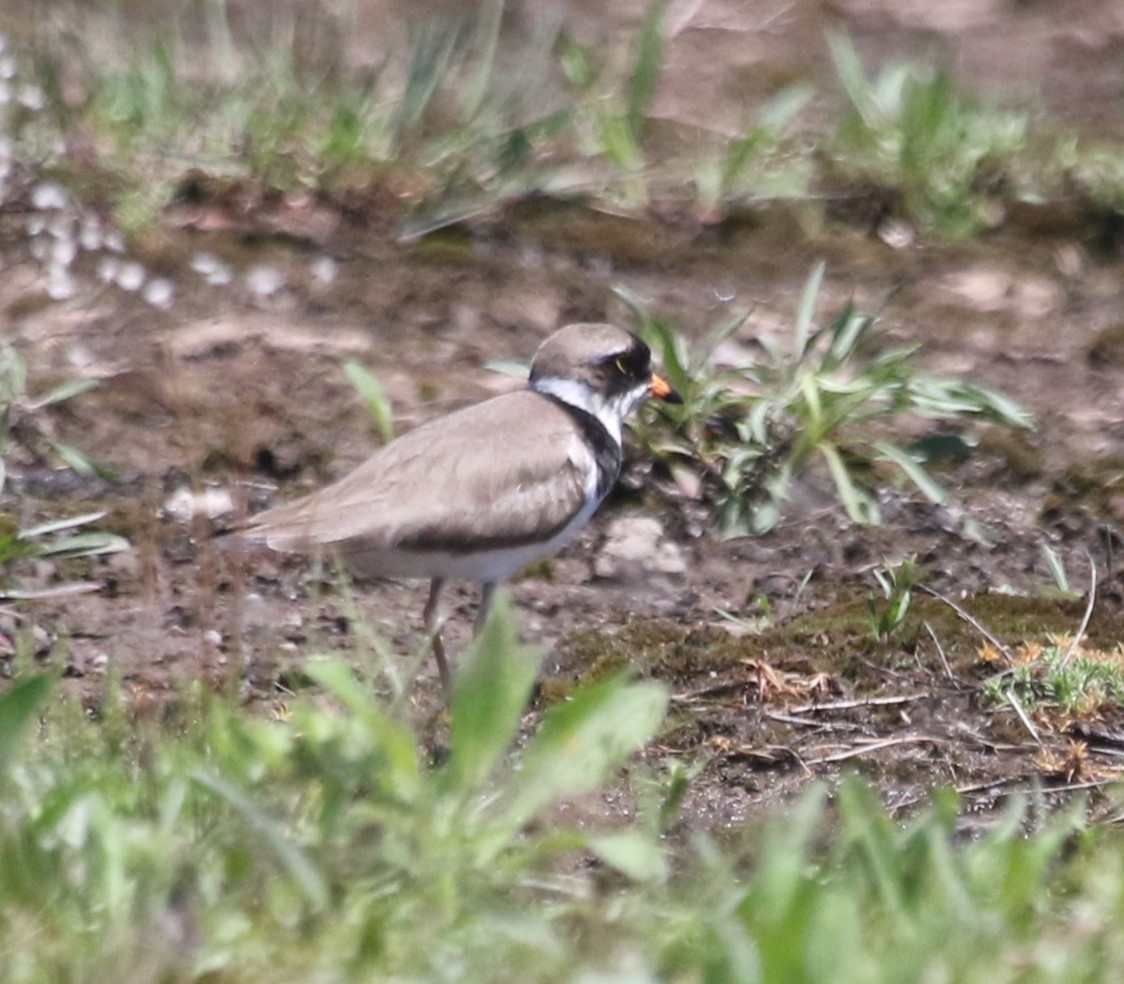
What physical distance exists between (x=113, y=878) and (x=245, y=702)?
1.96 meters

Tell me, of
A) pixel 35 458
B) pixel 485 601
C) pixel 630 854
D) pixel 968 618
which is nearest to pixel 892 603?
pixel 968 618

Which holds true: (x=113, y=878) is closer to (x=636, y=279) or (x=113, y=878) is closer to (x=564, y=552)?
(x=564, y=552)

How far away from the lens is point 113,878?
3438mm

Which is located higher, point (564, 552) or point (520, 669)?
point (520, 669)

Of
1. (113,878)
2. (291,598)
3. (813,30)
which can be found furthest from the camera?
(813,30)

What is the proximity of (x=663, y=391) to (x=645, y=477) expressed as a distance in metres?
0.30

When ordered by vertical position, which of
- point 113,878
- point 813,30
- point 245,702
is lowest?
point 813,30

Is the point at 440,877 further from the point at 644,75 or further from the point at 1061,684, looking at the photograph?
the point at 644,75

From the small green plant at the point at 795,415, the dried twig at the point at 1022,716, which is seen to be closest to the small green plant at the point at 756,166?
the small green plant at the point at 795,415

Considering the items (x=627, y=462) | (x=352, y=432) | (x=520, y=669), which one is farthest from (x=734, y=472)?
(x=520, y=669)

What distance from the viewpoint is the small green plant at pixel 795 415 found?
257 inches

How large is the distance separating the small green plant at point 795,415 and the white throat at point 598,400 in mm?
224

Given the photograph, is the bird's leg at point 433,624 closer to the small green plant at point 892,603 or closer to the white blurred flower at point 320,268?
the small green plant at point 892,603

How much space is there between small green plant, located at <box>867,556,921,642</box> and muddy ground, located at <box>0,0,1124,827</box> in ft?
0.16
